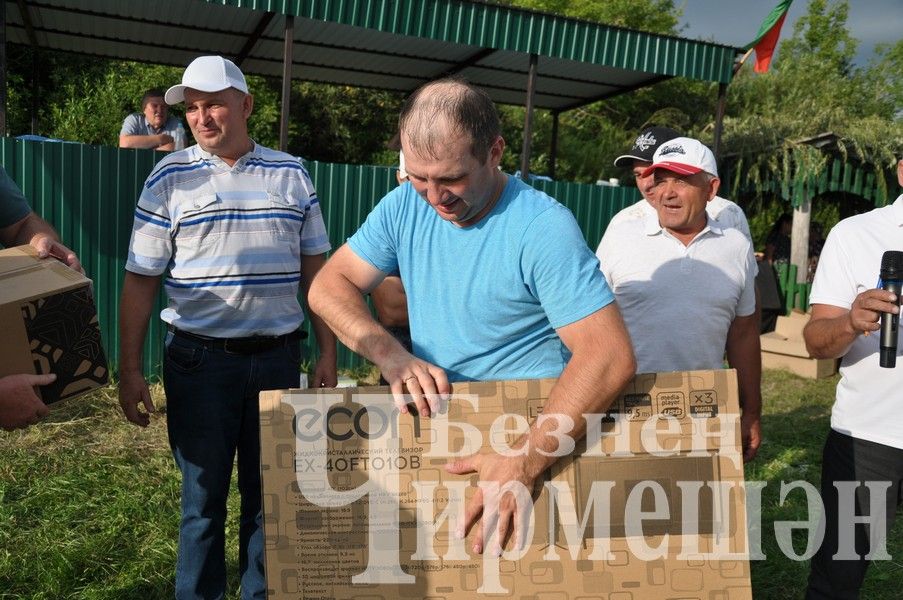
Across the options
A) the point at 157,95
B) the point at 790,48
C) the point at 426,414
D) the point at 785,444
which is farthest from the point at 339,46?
the point at 790,48

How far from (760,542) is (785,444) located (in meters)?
2.14

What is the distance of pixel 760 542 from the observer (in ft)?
12.9

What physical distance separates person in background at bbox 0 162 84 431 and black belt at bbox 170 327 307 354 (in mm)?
509

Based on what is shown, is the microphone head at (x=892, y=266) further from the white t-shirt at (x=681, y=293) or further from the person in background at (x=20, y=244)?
the person in background at (x=20, y=244)

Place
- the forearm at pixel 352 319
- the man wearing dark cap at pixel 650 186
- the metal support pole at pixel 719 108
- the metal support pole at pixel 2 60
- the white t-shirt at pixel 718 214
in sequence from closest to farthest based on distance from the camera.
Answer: the forearm at pixel 352 319, the white t-shirt at pixel 718 214, the man wearing dark cap at pixel 650 186, the metal support pole at pixel 2 60, the metal support pole at pixel 719 108

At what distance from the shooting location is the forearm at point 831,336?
94.7 inches

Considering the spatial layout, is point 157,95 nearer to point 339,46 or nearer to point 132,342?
point 339,46

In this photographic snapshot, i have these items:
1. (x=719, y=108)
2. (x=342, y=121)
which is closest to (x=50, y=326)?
(x=719, y=108)

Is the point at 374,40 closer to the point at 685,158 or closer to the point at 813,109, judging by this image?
the point at 685,158

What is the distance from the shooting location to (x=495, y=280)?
182 centimetres

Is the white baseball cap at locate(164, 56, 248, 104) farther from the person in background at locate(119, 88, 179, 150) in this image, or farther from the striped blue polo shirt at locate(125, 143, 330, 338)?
the person in background at locate(119, 88, 179, 150)

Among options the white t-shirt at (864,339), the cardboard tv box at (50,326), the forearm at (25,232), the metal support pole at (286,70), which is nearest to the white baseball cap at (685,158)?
the white t-shirt at (864,339)

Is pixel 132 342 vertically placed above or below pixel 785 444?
above

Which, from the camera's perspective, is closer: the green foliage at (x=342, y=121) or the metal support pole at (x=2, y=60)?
the metal support pole at (x=2, y=60)
